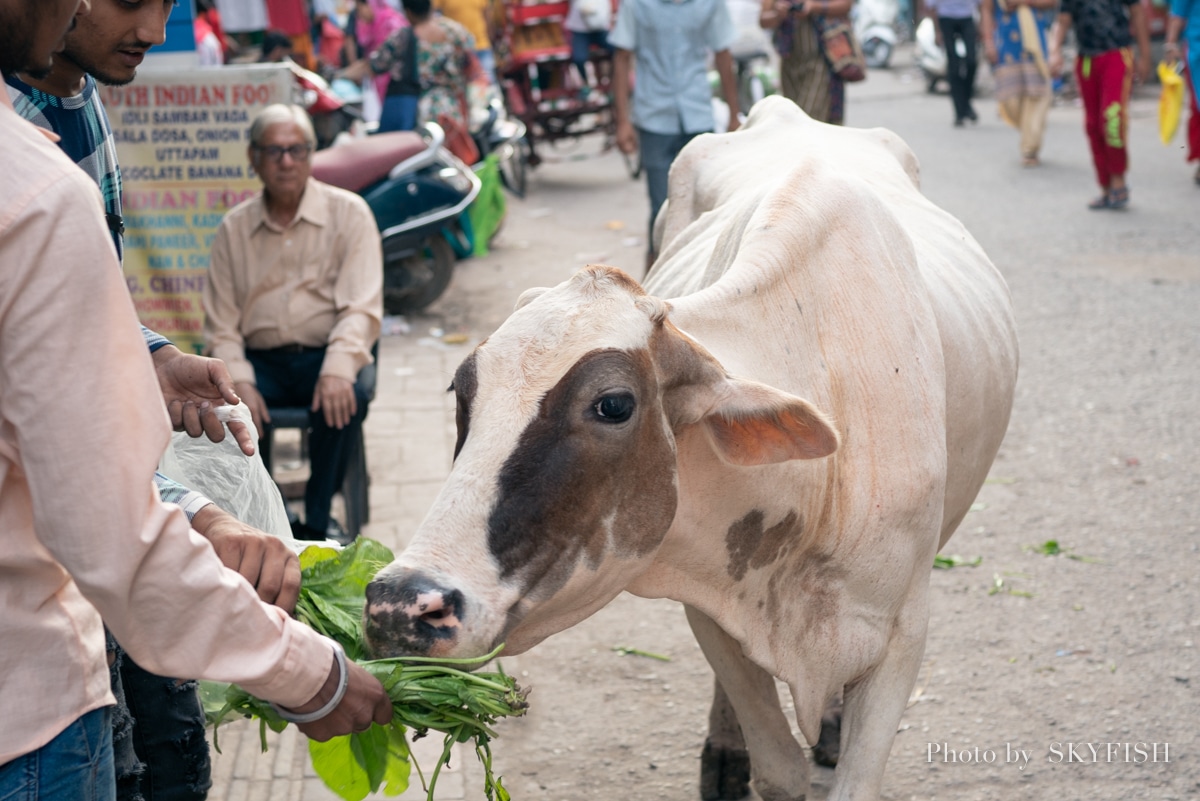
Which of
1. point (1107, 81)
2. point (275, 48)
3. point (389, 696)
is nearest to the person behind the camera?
point (389, 696)

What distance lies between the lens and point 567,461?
229cm

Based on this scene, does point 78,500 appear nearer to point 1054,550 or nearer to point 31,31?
point 31,31

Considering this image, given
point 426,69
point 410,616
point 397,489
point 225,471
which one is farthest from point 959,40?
point 410,616

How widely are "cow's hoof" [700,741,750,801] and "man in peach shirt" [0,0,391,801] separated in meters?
2.02

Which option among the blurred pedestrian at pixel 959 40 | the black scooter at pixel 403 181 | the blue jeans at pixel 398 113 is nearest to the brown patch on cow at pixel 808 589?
the black scooter at pixel 403 181

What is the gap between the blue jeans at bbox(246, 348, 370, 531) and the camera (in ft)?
16.1

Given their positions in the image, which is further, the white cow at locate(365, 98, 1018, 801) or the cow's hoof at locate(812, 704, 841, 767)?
the cow's hoof at locate(812, 704, 841, 767)

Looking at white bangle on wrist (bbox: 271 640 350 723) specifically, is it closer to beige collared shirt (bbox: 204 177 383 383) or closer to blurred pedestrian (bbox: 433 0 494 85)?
beige collared shirt (bbox: 204 177 383 383)

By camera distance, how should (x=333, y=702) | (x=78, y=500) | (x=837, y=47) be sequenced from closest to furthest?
(x=78, y=500), (x=333, y=702), (x=837, y=47)

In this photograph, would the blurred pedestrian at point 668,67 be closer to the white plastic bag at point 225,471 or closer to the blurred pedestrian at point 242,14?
the blurred pedestrian at point 242,14

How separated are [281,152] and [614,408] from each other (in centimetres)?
303

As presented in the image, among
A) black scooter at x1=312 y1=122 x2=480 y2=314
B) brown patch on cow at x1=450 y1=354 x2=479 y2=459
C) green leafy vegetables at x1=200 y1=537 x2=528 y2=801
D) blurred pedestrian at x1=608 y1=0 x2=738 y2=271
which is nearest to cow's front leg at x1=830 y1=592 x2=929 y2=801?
green leafy vegetables at x1=200 y1=537 x2=528 y2=801

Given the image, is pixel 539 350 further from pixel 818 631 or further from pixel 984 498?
pixel 984 498

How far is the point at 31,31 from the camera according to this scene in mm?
1539
